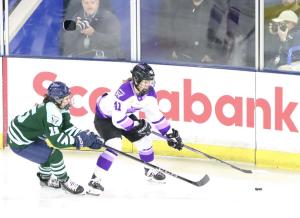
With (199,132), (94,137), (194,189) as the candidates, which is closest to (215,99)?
(199,132)

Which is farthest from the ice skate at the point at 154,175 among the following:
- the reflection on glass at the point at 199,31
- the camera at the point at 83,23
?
the camera at the point at 83,23

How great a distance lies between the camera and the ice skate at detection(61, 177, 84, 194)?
721cm

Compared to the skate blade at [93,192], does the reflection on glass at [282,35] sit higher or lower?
higher

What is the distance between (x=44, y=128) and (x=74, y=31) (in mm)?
1741

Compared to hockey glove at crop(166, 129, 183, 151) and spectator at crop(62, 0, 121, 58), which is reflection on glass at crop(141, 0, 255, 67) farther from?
hockey glove at crop(166, 129, 183, 151)

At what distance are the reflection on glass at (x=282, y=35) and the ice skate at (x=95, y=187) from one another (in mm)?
1616

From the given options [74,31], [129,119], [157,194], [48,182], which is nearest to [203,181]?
[157,194]

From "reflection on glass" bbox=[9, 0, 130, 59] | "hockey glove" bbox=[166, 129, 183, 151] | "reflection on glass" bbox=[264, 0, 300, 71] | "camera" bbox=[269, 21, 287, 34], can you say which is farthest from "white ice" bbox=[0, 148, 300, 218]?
"camera" bbox=[269, 21, 287, 34]

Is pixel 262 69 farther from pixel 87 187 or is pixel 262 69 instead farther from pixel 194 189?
pixel 87 187

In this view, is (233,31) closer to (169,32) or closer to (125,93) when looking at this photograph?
(169,32)

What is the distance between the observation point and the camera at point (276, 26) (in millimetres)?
7895

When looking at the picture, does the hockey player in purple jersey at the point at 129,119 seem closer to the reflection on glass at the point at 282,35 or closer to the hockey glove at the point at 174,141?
the hockey glove at the point at 174,141

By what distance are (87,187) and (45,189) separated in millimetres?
303

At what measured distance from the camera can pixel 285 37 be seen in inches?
311
